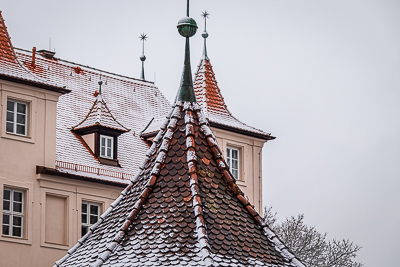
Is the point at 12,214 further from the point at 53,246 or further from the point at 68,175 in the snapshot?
the point at 68,175

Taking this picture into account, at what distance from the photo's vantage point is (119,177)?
33.5 metres

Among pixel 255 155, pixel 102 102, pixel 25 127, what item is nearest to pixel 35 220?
pixel 25 127

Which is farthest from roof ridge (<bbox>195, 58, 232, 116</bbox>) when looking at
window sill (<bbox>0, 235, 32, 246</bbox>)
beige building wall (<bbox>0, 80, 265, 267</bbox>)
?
window sill (<bbox>0, 235, 32, 246</bbox>)

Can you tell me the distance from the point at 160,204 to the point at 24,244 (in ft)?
52.7

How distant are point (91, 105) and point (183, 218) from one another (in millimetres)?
20952

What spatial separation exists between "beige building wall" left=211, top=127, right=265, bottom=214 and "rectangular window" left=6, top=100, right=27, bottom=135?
743 centimetres

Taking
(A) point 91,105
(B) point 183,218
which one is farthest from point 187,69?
(A) point 91,105

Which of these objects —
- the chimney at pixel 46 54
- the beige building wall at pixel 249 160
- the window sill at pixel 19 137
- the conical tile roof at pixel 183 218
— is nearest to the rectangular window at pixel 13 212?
the window sill at pixel 19 137

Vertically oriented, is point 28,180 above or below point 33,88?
below

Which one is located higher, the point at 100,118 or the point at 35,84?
the point at 35,84

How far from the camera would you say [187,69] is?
16.9 m

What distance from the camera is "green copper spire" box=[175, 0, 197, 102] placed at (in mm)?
16781

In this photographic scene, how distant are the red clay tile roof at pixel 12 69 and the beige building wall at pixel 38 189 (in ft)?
0.73

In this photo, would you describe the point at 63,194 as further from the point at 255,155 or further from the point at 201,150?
the point at 201,150
